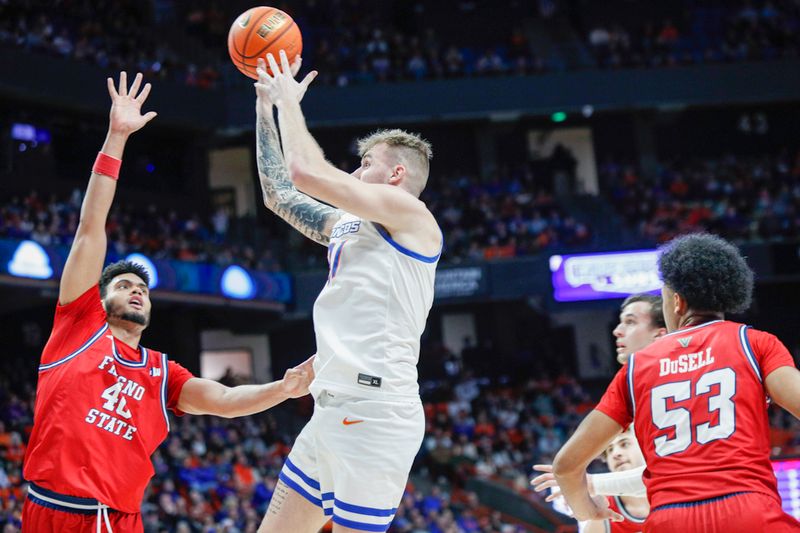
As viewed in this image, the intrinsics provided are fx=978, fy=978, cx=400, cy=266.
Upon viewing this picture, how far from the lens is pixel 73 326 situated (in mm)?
4805

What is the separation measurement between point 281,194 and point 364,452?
5.30ft

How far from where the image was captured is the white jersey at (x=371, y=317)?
13.4ft

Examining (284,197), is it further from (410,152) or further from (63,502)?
(63,502)

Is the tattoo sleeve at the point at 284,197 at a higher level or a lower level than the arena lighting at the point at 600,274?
lower

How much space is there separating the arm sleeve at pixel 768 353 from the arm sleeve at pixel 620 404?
0.48m

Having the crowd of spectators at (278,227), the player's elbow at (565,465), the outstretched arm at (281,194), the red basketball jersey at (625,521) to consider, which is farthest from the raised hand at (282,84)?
the crowd of spectators at (278,227)

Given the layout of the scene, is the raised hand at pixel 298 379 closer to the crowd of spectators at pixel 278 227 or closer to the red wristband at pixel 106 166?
the red wristband at pixel 106 166

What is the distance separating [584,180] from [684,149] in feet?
10.6

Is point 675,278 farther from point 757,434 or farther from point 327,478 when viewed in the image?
point 327,478

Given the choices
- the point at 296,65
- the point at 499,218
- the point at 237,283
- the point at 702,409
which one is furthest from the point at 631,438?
the point at 499,218

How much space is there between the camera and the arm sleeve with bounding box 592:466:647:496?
462 cm

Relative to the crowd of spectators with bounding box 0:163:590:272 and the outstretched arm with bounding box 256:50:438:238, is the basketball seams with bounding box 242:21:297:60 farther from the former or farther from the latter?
the crowd of spectators with bounding box 0:163:590:272

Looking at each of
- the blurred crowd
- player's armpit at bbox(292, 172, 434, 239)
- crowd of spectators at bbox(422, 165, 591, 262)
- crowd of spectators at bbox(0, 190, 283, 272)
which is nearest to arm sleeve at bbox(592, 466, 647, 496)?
player's armpit at bbox(292, 172, 434, 239)

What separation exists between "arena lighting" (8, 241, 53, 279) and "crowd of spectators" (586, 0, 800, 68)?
15577mm
